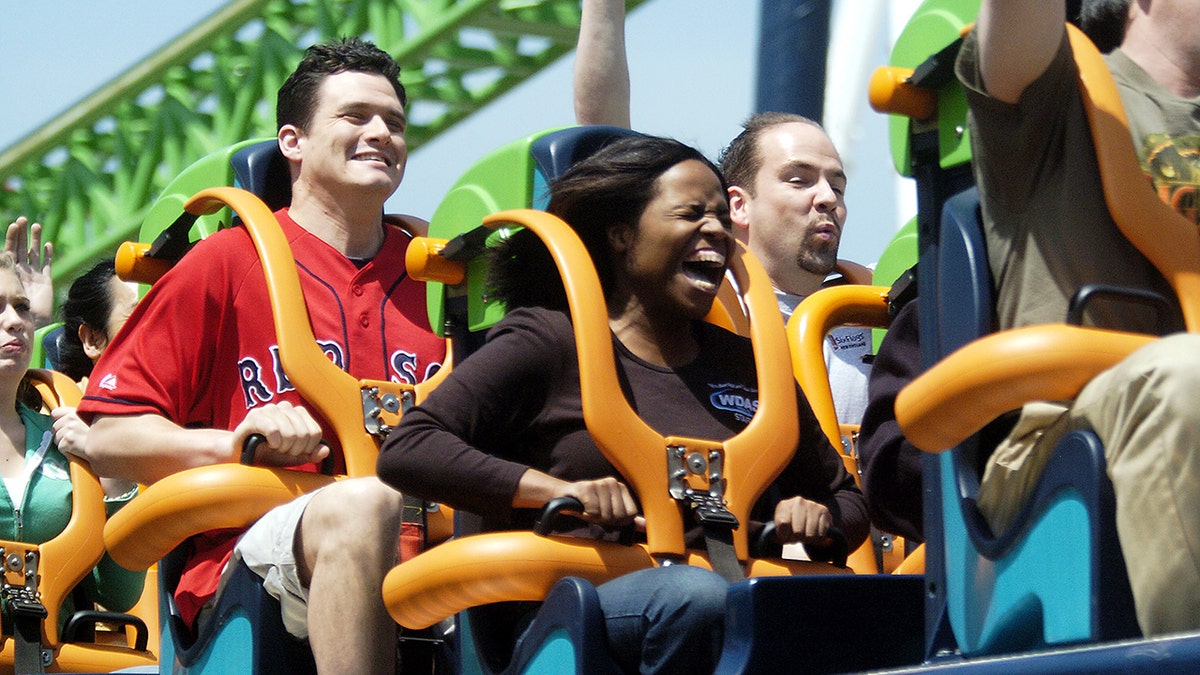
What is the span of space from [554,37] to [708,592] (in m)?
9.82

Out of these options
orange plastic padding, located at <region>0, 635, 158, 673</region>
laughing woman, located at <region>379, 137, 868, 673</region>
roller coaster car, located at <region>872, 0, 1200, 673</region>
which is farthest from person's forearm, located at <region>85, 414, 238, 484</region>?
roller coaster car, located at <region>872, 0, 1200, 673</region>

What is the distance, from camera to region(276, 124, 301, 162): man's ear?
10.8 feet

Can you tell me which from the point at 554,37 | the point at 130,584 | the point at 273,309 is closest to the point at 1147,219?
the point at 273,309

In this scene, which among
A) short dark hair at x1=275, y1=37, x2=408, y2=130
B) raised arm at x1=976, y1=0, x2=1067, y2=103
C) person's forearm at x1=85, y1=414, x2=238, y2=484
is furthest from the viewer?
short dark hair at x1=275, y1=37, x2=408, y2=130

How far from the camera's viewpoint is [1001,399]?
1666 millimetres

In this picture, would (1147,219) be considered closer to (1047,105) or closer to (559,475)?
(1047,105)

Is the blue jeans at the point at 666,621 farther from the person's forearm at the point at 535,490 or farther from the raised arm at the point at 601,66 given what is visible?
the raised arm at the point at 601,66

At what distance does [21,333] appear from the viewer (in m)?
3.89

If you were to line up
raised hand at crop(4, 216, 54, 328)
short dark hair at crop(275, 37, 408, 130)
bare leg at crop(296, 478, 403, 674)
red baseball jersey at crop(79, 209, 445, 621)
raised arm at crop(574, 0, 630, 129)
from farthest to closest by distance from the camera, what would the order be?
raised hand at crop(4, 216, 54, 328) < short dark hair at crop(275, 37, 408, 130) < raised arm at crop(574, 0, 630, 129) < red baseball jersey at crop(79, 209, 445, 621) < bare leg at crop(296, 478, 403, 674)

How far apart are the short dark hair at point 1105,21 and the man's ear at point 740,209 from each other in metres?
1.37

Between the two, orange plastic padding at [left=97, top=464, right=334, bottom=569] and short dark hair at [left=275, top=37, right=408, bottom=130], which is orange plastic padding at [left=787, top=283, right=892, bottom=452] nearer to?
orange plastic padding at [left=97, top=464, right=334, bottom=569]

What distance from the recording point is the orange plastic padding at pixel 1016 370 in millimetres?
1641

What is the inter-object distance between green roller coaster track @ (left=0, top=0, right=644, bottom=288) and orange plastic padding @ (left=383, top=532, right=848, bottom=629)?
9.44m

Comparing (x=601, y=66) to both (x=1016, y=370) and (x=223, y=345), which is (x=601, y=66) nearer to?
(x=223, y=345)
